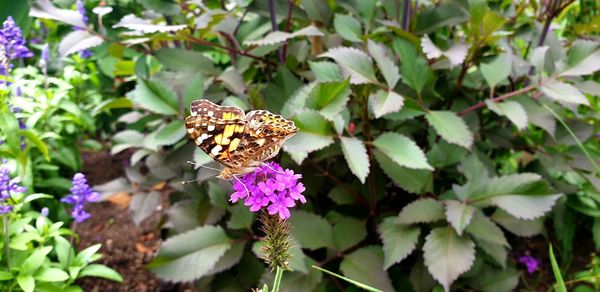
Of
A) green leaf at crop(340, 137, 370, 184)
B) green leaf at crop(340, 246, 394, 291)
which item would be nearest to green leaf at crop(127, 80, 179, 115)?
green leaf at crop(340, 137, 370, 184)

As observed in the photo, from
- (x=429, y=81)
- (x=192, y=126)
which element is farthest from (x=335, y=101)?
(x=192, y=126)

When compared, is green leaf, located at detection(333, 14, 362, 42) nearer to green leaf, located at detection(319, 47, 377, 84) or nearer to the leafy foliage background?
the leafy foliage background

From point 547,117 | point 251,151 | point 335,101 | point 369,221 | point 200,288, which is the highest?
point 251,151

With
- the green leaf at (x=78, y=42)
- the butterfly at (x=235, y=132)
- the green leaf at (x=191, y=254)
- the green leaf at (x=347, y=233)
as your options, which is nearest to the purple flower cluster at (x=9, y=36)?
the green leaf at (x=78, y=42)

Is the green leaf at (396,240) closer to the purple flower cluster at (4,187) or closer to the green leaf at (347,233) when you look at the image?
the green leaf at (347,233)

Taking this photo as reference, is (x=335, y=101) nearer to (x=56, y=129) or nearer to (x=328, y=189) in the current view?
(x=328, y=189)

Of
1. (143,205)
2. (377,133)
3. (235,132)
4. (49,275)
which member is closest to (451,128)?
(377,133)

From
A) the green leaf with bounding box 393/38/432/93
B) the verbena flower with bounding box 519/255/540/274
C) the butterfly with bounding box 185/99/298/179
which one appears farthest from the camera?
the verbena flower with bounding box 519/255/540/274
